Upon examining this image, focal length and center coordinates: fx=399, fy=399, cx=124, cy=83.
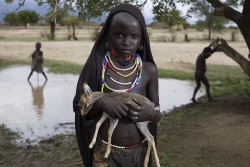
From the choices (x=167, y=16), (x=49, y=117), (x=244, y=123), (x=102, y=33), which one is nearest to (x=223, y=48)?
(x=167, y=16)

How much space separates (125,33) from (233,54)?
6.92 m

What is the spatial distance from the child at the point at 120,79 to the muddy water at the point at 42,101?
453cm

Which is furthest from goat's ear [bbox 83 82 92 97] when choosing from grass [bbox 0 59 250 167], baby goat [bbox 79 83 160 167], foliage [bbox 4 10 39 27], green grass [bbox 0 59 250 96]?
foliage [bbox 4 10 39 27]

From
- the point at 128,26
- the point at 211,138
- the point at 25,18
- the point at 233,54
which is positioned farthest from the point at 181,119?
the point at 25,18

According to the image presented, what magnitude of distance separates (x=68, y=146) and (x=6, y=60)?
15118 millimetres

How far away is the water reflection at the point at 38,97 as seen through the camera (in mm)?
8649

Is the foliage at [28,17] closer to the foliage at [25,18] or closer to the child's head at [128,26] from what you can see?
the foliage at [25,18]

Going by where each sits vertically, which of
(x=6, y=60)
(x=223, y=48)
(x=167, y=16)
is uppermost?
(x=167, y=16)

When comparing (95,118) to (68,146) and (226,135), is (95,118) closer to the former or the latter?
(68,146)

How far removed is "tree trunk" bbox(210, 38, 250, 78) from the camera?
832 cm

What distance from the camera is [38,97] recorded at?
33.6 ft

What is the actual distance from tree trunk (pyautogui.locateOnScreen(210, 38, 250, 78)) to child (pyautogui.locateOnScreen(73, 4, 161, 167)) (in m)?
6.54

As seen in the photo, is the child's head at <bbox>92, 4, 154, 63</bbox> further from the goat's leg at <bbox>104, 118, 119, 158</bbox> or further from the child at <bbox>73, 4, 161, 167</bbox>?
the goat's leg at <bbox>104, 118, 119, 158</bbox>

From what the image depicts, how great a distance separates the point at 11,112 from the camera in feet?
28.1
